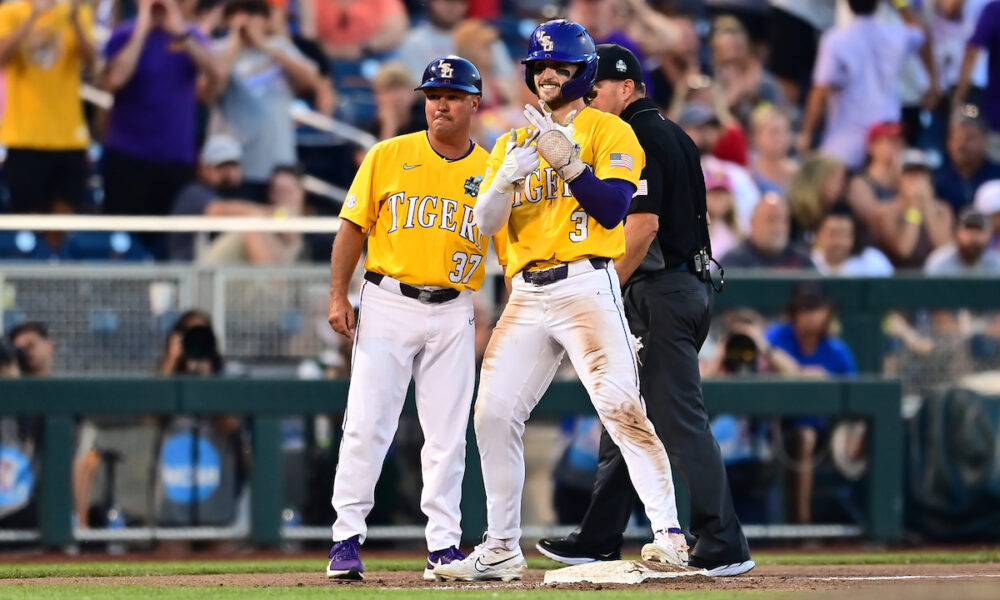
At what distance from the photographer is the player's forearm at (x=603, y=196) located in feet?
16.5

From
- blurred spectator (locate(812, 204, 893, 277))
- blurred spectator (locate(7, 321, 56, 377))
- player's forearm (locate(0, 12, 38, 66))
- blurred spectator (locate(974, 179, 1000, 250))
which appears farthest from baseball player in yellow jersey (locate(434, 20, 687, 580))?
blurred spectator (locate(974, 179, 1000, 250))

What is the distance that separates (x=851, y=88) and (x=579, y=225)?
6738mm

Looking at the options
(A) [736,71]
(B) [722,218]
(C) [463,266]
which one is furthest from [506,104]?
(C) [463,266]

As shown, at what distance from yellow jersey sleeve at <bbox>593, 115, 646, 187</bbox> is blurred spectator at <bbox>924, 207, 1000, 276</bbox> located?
15.9 feet

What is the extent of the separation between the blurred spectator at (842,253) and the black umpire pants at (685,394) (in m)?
3.98

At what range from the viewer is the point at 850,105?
11.5 m

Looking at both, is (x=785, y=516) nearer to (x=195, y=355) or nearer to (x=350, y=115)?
(x=195, y=355)

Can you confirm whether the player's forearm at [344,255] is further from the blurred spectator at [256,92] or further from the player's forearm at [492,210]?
the blurred spectator at [256,92]

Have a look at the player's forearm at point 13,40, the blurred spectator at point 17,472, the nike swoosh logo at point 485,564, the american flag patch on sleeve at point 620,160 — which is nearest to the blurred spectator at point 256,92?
the player's forearm at point 13,40

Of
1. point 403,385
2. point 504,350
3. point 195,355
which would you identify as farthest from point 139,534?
point 504,350

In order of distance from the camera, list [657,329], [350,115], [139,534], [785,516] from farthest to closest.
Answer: [350,115], [785,516], [139,534], [657,329]

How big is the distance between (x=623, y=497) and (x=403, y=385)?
95cm

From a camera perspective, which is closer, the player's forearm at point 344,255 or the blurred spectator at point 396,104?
the player's forearm at point 344,255

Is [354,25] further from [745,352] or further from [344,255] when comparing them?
Result: [344,255]
